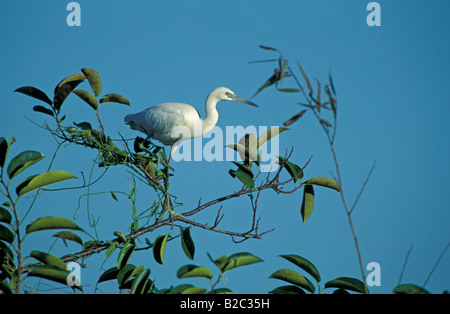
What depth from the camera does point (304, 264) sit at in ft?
5.35

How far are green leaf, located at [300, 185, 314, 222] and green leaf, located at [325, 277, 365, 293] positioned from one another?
0.57 metres

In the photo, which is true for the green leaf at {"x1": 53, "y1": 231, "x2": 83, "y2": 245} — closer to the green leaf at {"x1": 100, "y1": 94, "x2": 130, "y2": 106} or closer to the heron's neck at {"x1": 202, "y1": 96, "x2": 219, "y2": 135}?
the green leaf at {"x1": 100, "y1": 94, "x2": 130, "y2": 106}

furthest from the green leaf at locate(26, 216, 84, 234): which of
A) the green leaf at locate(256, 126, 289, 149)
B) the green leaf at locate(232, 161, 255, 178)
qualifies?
the green leaf at locate(256, 126, 289, 149)

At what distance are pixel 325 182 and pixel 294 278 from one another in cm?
59

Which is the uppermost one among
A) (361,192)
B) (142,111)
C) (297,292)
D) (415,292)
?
(142,111)

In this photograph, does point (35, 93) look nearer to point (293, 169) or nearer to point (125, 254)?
point (125, 254)

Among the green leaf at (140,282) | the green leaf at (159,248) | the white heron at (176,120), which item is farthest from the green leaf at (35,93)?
the green leaf at (140,282)

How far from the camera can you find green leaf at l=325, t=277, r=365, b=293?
1537 mm

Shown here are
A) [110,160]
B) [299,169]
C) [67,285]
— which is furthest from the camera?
[110,160]

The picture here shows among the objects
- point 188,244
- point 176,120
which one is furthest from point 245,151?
point 176,120

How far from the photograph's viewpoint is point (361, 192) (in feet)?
4.09

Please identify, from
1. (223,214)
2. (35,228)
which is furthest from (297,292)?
(35,228)
